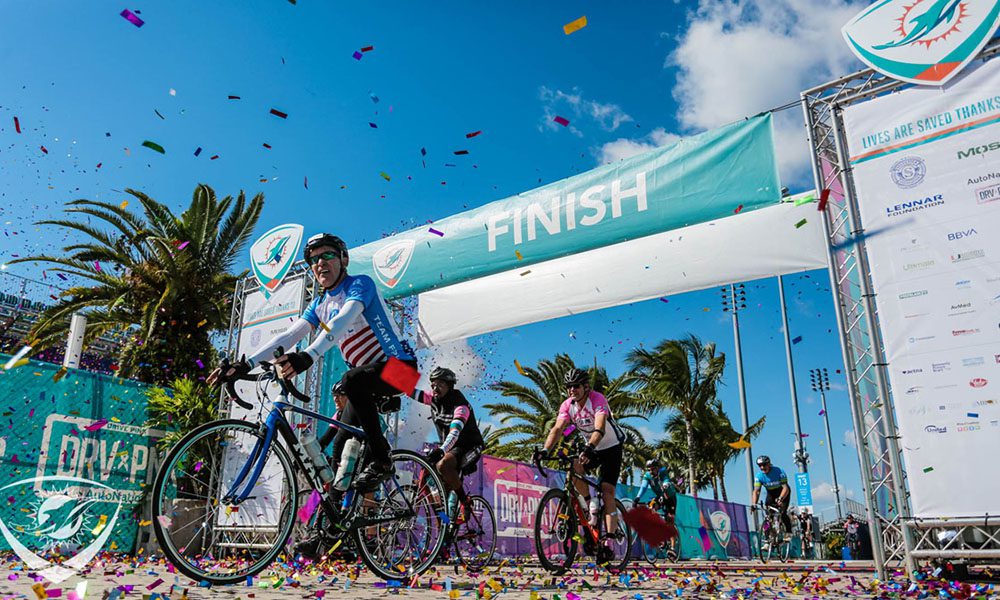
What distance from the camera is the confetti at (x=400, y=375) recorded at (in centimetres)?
438

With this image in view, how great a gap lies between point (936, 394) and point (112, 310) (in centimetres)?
1787

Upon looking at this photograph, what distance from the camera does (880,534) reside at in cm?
568

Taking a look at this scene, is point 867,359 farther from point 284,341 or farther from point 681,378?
point 681,378

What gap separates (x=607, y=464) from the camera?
19.9 feet

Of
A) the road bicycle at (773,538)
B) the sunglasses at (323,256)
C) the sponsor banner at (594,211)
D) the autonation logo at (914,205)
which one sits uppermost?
the sponsor banner at (594,211)

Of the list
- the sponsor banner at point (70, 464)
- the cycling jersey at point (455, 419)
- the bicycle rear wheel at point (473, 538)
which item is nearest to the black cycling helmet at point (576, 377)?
the cycling jersey at point (455, 419)

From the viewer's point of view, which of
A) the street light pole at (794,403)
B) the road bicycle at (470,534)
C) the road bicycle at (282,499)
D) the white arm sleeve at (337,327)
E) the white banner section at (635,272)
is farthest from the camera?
the street light pole at (794,403)

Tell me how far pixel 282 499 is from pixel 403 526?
33.5 inches

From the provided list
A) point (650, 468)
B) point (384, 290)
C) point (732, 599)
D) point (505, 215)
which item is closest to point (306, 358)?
point (732, 599)

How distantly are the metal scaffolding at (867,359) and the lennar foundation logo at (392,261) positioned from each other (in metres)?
6.09

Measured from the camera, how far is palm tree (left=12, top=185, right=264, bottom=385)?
653 inches

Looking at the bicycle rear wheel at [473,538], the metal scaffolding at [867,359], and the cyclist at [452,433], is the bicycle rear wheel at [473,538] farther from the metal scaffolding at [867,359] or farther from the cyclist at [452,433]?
the metal scaffolding at [867,359]

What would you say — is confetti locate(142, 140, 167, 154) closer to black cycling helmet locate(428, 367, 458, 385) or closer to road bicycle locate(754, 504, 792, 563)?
black cycling helmet locate(428, 367, 458, 385)

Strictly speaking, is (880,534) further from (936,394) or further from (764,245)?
(764,245)
